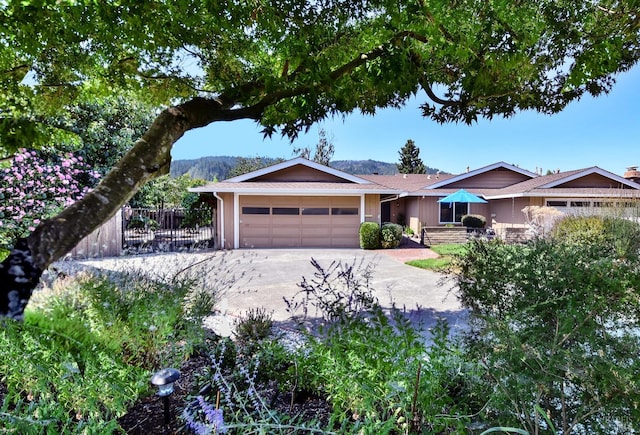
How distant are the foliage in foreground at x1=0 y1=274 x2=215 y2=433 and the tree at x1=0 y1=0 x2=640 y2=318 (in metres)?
0.62

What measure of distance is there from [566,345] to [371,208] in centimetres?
1530

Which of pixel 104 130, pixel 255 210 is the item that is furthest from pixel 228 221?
pixel 104 130

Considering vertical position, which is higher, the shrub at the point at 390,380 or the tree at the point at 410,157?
the tree at the point at 410,157

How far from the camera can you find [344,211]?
16922mm

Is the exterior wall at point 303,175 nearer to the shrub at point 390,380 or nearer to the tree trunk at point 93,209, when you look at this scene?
the tree trunk at point 93,209

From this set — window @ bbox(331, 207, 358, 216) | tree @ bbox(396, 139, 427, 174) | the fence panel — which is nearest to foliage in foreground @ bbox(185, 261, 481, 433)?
the fence panel

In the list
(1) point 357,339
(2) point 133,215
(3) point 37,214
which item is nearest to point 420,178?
(2) point 133,215

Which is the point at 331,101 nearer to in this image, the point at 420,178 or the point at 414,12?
the point at 414,12

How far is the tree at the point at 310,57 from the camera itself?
2.57m

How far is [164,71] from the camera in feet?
15.3

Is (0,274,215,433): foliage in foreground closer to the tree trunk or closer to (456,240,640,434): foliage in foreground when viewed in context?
the tree trunk

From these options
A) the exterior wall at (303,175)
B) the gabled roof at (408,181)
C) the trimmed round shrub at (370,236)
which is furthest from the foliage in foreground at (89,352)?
the gabled roof at (408,181)

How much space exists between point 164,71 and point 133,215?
1287 cm

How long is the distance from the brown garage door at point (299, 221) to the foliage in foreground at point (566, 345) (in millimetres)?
14528
